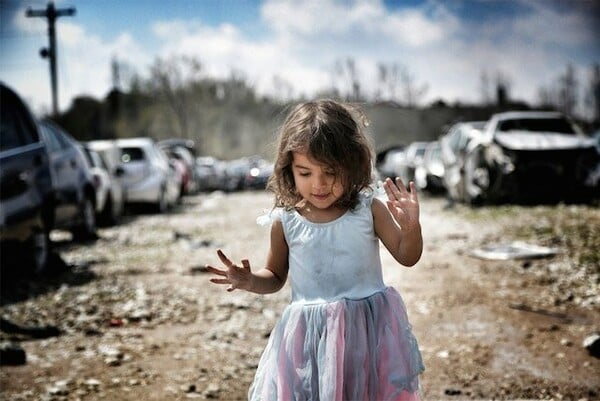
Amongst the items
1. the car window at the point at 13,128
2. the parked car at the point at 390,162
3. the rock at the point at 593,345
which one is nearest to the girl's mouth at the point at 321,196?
the rock at the point at 593,345

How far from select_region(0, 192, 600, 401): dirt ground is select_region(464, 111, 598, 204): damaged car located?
4097mm

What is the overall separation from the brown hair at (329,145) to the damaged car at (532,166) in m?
9.90

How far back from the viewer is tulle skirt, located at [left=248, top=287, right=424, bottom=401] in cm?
196

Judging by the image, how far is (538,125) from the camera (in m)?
12.8

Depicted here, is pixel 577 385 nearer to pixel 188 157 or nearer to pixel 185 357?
pixel 185 357

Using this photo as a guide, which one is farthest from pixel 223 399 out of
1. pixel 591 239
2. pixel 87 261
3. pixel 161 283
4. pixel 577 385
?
pixel 591 239

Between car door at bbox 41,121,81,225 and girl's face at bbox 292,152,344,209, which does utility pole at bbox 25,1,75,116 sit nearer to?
car door at bbox 41,121,81,225

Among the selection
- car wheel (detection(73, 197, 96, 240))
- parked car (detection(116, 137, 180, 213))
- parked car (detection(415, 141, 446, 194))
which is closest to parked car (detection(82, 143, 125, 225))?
parked car (detection(116, 137, 180, 213))

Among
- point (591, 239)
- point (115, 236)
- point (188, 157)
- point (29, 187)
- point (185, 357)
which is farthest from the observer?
point (188, 157)

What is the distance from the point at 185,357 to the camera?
3859mm

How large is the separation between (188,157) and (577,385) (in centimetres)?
2029

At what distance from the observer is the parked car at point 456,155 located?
43.2 feet

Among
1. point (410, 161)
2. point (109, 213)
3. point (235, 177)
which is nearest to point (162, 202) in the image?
point (109, 213)

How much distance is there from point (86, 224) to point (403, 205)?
812cm
